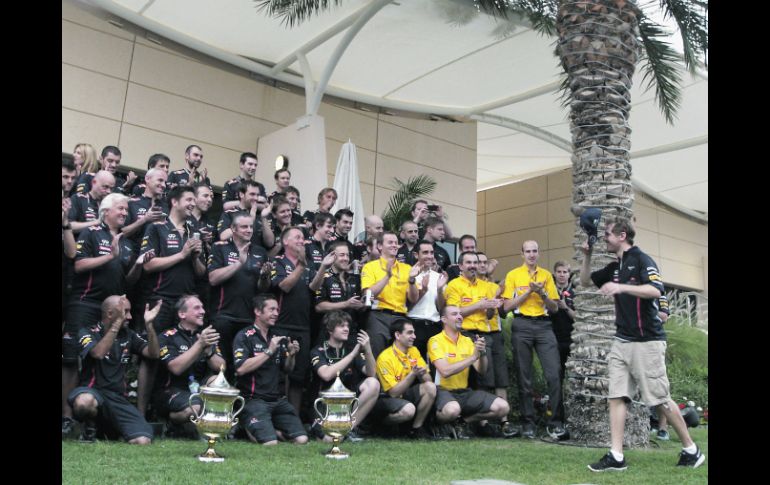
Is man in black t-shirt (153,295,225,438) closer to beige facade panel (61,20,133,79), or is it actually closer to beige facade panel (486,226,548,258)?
beige facade panel (61,20,133,79)

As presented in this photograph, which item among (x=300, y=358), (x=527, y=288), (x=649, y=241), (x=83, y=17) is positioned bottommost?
(x=300, y=358)

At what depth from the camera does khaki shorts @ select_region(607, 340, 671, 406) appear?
18.4 ft

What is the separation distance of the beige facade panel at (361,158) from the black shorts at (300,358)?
851 cm

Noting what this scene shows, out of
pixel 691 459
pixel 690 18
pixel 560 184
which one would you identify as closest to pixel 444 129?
pixel 560 184

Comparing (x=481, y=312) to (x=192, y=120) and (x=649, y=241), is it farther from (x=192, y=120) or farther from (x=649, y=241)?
(x=649, y=241)

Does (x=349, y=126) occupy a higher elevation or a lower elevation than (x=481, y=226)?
higher

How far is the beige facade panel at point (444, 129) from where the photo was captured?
1709cm

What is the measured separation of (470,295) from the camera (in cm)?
864

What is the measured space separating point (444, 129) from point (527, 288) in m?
9.81

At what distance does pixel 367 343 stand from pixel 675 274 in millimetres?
20114

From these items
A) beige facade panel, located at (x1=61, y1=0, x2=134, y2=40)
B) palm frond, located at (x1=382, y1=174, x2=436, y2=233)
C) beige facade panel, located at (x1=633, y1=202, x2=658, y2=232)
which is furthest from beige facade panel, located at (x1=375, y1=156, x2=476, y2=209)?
beige facade panel, located at (x1=633, y1=202, x2=658, y2=232)

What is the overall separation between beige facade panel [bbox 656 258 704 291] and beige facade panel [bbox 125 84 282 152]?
50.1 ft

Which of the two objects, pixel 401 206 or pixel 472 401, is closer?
pixel 472 401

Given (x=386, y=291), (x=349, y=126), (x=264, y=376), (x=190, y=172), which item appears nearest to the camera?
(x=264, y=376)
